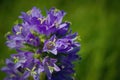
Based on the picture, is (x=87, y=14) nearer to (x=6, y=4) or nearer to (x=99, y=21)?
(x=99, y=21)

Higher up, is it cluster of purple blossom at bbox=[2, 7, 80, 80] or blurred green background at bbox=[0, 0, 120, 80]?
blurred green background at bbox=[0, 0, 120, 80]

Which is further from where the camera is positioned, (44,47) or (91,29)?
(91,29)

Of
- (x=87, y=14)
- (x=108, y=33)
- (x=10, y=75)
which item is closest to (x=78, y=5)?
Answer: (x=87, y=14)

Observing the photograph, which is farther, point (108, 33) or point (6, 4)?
point (6, 4)

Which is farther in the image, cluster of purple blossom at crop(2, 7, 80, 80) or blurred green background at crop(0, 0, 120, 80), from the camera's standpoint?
blurred green background at crop(0, 0, 120, 80)

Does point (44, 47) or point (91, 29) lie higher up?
point (91, 29)
